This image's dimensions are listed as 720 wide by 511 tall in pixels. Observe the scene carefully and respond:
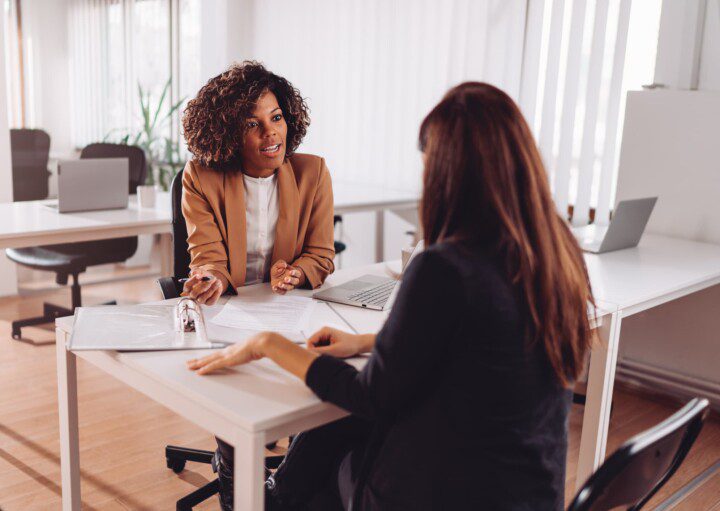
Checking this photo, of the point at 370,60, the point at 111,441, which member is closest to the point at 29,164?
the point at 370,60

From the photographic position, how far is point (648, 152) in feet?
10.0

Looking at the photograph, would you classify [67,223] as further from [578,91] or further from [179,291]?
[578,91]

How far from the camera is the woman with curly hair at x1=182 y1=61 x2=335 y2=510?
2.02m

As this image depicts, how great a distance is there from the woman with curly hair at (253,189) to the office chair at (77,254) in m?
1.71

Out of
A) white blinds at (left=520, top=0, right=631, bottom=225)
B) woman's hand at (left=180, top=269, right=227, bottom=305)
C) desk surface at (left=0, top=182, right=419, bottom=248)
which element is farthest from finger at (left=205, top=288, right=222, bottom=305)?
white blinds at (left=520, top=0, right=631, bottom=225)

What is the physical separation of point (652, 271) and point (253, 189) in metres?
1.32

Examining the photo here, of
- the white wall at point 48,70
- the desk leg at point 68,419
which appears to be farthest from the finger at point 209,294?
the white wall at point 48,70

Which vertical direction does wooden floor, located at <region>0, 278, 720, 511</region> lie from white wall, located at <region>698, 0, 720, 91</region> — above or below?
below

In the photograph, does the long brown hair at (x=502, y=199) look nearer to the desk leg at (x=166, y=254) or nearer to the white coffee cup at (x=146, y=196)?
the white coffee cup at (x=146, y=196)

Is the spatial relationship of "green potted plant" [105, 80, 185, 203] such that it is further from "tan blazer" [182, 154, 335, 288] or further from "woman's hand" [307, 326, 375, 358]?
"woman's hand" [307, 326, 375, 358]

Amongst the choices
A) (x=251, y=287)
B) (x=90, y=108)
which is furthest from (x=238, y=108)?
(x=90, y=108)

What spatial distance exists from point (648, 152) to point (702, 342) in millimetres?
819

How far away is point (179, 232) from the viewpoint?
212 centimetres

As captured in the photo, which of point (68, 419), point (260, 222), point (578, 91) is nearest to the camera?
point (68, 419)
